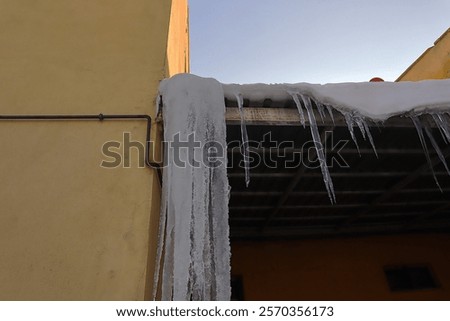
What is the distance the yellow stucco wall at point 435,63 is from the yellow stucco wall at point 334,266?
3.29 metres

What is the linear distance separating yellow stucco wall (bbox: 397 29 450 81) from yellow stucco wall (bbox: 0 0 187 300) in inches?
219

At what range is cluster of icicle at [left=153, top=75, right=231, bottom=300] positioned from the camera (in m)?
1.72

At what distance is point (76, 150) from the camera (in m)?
2.08

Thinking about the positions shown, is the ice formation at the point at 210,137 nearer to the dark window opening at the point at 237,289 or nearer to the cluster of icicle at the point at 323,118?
the cluster of icicle at the point at 323,118

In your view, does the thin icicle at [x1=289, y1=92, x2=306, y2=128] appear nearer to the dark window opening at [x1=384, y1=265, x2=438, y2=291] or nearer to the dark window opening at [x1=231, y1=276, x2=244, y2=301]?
the dark window opening at [x1=231, y1=276, x2=244, y2=301]

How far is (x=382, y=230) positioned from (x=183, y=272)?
12.4 ft

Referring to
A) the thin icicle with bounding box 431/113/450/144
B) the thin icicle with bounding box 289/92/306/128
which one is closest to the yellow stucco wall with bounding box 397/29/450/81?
the thin icicle with bounding box 431/113/450/144

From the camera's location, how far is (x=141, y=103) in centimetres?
226

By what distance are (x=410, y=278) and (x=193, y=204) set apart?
3994mm

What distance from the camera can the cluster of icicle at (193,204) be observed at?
172 cm

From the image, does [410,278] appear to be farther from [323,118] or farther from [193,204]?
[193,204]
